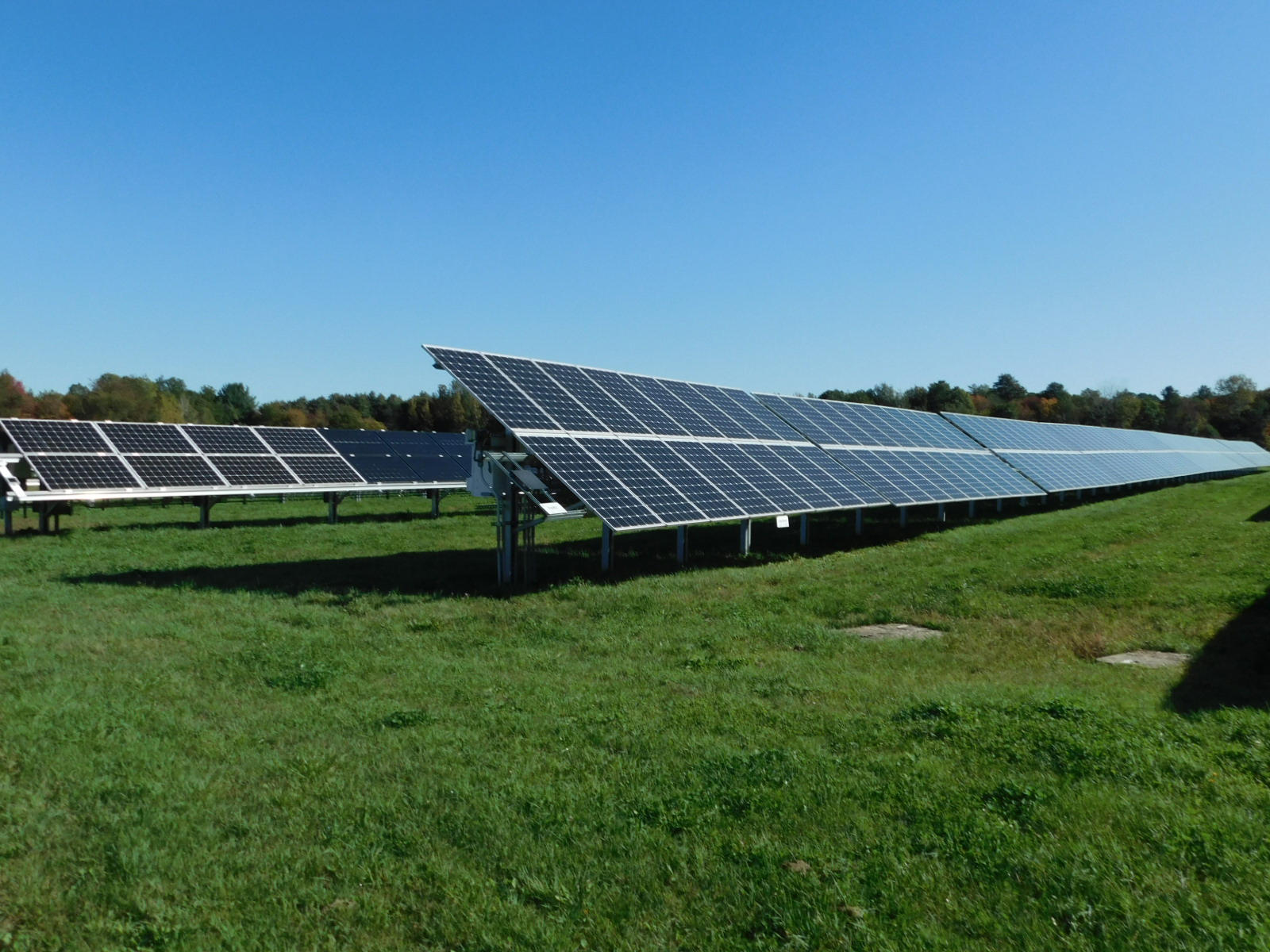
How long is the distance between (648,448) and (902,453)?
15431 mm

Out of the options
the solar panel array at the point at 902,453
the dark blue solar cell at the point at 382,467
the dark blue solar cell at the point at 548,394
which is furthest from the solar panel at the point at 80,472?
the solar panel array at the point at 902,453

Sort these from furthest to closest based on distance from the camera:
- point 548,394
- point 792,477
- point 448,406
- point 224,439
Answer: point 448,406 → point 224,439 → point 792,477 → point 548,394

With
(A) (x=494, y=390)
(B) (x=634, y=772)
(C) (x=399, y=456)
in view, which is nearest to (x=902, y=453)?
(A) (x=494, y=390)

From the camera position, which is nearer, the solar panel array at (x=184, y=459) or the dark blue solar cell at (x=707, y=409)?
the dark blue solar cell at (x=707, y=409)

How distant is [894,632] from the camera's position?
13562 mm

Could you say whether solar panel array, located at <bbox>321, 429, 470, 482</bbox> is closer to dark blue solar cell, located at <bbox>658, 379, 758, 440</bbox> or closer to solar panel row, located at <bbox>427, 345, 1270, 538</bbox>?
dark blue solar cell, located at <bbox>658, 379, 758, 440</bbox>

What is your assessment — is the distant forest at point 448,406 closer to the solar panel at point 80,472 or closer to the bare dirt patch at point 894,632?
the solar panel at point 80,472

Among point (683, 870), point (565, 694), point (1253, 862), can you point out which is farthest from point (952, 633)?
point (683, 870)

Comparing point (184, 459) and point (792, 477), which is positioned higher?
point (184, 459)

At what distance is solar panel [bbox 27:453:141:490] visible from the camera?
26.6m

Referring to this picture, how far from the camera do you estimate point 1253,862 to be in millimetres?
5516

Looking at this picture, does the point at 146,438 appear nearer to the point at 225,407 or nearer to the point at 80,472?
the point at 80,472

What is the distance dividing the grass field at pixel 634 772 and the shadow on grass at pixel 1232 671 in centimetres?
6

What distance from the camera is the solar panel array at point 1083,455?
41250 millimetres
